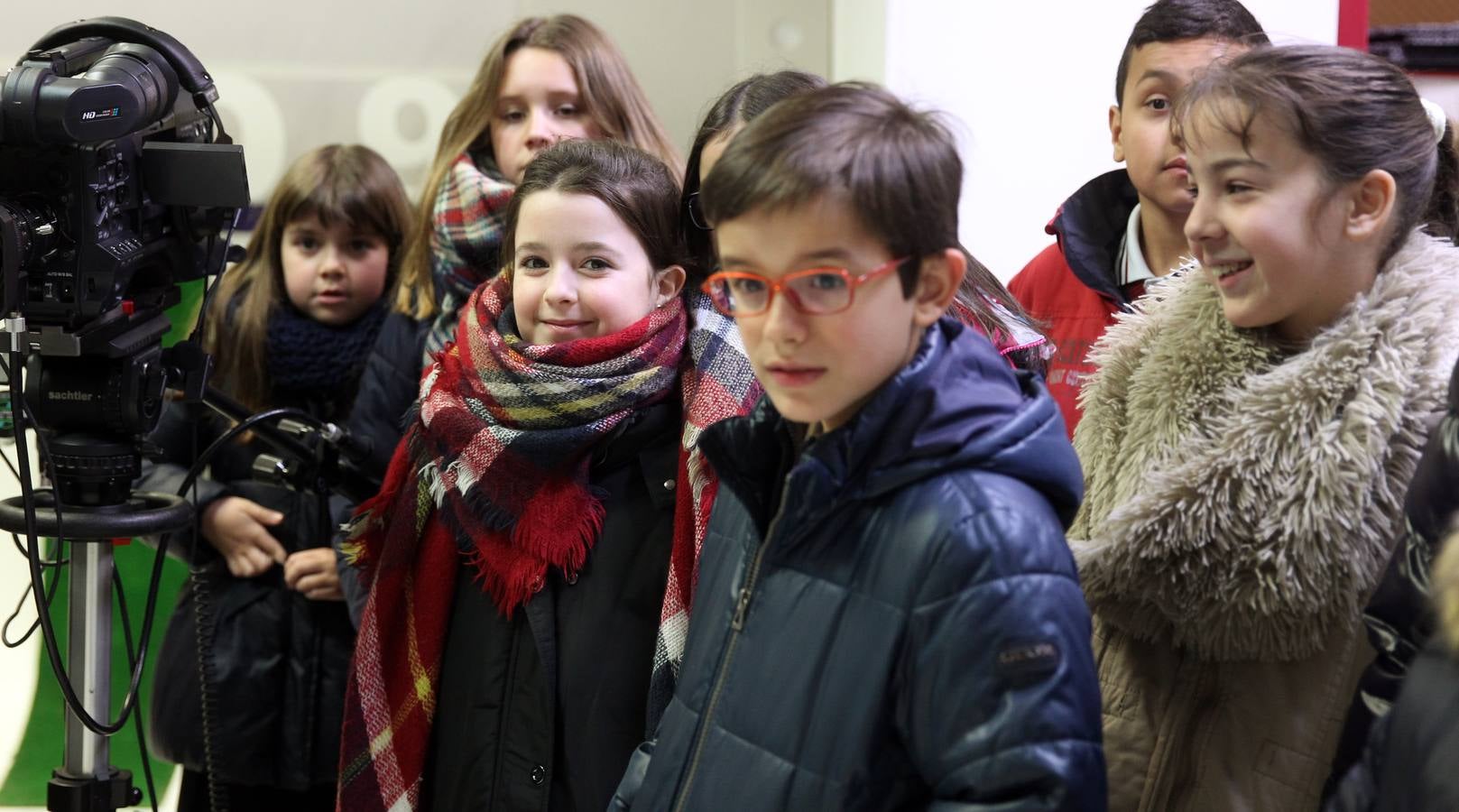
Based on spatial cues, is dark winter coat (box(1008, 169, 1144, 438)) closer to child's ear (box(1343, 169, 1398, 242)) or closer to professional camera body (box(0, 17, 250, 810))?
child's ear (box(1343, 169, 1398, 242))

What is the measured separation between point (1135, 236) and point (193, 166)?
110 centimetres

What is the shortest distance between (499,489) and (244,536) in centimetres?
69

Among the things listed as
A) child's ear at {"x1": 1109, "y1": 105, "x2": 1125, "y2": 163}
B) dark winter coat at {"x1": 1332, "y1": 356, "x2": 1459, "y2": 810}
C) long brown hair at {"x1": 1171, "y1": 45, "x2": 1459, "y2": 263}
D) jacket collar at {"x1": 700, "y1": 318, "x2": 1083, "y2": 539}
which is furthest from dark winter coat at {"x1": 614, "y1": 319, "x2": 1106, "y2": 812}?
child's ear at {"x1": 1109, "y1": 105, "x2": 1125, "y2": 163}

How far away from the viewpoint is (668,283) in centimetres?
155

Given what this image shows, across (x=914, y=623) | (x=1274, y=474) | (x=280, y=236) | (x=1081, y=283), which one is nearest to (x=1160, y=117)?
(x=1081, y=283)

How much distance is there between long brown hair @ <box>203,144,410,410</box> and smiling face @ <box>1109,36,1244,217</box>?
1.10m

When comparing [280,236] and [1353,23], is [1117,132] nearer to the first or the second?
[1353,23]

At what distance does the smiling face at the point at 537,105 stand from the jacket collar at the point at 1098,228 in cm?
69

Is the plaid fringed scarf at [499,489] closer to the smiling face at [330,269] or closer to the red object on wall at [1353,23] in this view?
the smiling face at [330,269]

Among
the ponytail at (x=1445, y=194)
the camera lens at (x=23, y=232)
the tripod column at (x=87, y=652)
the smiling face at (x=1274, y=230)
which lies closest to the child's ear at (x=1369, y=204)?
the smiling face at (x=1274, y=230)

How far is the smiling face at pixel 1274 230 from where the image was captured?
3.77 feet

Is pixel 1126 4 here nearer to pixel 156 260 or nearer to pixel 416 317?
pixel 416 317

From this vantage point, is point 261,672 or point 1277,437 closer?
point 1277,437

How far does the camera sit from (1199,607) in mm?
1166
